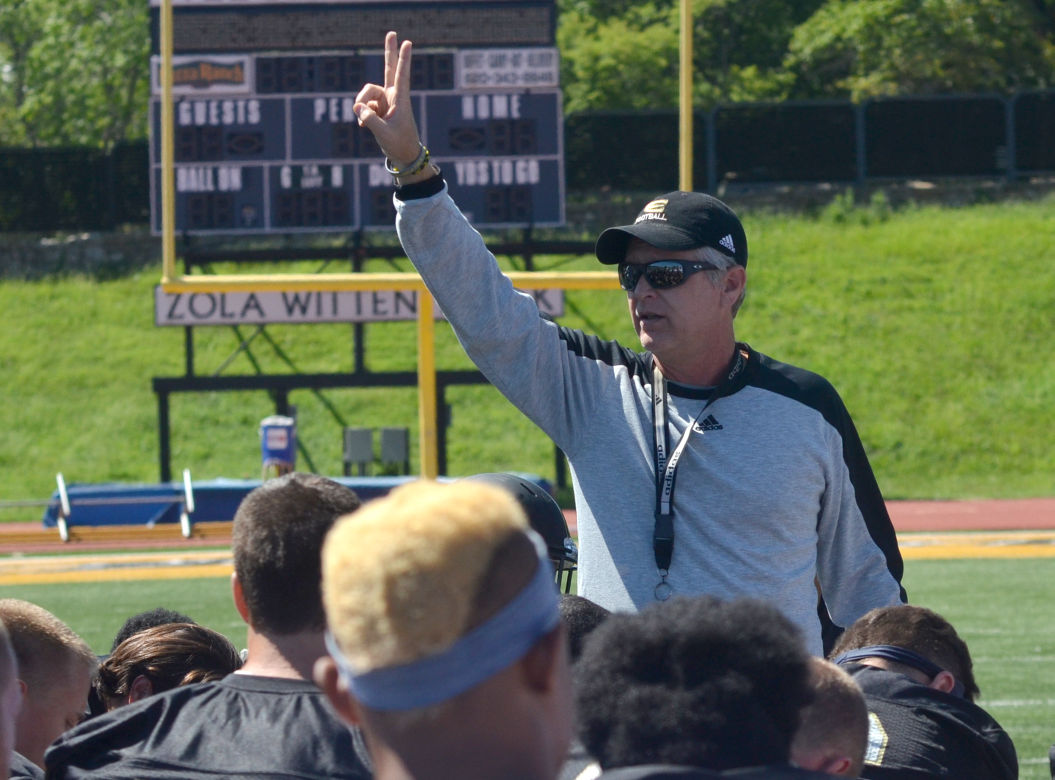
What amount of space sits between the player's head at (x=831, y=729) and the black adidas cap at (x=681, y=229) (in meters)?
1.05

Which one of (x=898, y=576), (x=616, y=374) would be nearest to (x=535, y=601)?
(x=616, y=374)

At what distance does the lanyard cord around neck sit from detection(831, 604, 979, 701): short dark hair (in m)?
0.41

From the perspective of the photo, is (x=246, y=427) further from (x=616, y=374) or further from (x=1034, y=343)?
(x=616, y=374)

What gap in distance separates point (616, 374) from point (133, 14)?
33.5 metres

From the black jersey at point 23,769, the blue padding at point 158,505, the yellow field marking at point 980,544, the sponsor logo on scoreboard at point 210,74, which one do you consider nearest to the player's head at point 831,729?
the black jersey at point 23,769

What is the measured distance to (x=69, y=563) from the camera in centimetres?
1385

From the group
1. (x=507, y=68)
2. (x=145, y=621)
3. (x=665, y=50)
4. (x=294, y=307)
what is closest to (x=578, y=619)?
(x=145, y=621)

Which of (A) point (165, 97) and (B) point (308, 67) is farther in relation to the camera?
(B) point (308, 67)

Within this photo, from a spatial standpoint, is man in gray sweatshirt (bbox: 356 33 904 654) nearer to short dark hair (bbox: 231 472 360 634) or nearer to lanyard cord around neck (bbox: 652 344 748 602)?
lanyard cord around neck (bbox: 652 344 748 602)

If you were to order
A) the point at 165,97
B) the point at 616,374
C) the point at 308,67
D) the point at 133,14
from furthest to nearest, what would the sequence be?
the point at 133,14 < the point at 308,67 < the point at 165,97 < the point at 616,374

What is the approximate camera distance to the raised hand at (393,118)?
2.76m

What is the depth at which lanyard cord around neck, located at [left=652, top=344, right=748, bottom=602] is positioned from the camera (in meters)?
2.87

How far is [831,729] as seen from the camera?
7.07ft

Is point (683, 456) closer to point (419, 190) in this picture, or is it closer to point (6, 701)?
point (419, 190)
